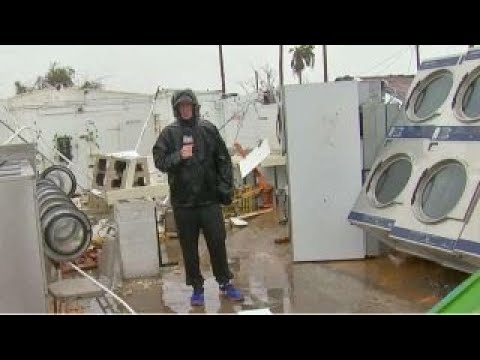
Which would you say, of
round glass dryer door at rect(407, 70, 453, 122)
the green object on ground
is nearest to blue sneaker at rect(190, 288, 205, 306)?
round glass dryer door at rect(407, 70, 453, 122)

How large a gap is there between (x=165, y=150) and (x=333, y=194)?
2.24 m

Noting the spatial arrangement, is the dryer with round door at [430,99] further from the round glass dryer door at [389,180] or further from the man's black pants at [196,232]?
the man's black pants at [196,232]

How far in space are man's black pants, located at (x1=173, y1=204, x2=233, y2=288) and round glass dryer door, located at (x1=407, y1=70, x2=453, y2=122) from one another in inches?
94.8

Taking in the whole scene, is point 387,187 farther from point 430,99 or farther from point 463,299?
point 463,299

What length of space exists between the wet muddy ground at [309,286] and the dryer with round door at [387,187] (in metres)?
0.47

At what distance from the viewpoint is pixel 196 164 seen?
538 cm

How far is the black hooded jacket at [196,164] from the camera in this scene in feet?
17.7

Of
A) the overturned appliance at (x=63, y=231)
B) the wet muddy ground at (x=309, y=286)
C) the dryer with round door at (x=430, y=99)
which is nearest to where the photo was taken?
the overturned appliance at (x=63, y=231)

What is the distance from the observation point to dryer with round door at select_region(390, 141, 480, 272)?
529cm

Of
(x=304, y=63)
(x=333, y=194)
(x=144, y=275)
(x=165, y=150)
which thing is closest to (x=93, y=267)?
(x=144, y=275)

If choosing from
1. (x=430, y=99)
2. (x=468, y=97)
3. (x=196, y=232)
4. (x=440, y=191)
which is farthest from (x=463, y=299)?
(x=430, y=99)

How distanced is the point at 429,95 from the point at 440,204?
1.42 meters

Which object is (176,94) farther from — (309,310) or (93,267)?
(93,267)

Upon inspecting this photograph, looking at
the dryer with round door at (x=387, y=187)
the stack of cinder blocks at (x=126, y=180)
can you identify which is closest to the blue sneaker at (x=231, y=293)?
the dryer with round door at (x=387, y=187)
